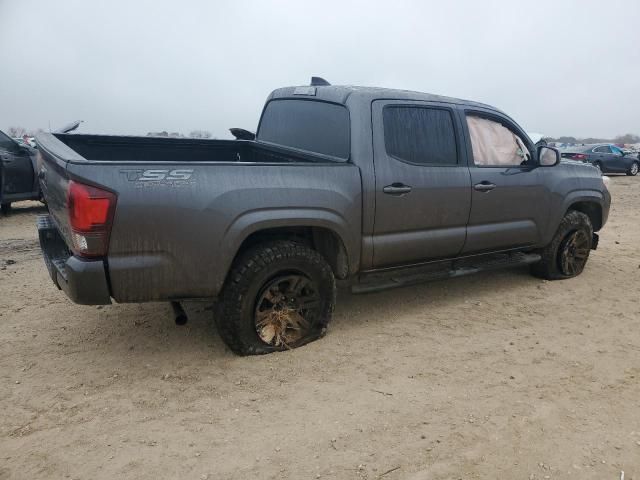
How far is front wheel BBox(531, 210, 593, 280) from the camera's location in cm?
523

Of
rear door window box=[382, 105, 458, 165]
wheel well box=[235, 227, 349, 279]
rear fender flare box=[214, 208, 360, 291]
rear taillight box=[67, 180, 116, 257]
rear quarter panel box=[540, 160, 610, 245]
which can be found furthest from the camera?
rear quarter panel box=[540, 160, 610, 245]

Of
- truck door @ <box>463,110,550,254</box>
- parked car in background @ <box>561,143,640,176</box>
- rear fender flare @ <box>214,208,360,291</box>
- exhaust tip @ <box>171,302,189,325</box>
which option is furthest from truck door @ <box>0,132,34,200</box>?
parked car in background @ <box>561,143,640,176</box>

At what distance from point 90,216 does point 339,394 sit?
67.7 inches

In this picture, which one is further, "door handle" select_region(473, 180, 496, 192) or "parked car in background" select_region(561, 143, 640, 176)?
"parked car in background" select_region(561, 143, 640, 176)

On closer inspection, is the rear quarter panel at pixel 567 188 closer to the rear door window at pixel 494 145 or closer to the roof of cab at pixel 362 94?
the rear door window at pixel 494 145

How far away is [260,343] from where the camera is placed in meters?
3.44

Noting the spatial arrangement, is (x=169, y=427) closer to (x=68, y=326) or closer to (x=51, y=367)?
(x=51, y=367)

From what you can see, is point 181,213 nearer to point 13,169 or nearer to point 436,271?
point 436,271

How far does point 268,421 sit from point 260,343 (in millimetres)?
754

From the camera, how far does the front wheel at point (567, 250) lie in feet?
17.1

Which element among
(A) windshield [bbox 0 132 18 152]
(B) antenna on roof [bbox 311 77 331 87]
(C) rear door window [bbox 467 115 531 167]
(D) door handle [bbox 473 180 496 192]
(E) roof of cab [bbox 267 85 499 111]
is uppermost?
(B) antenna on roof [bbox 311 77 331 87]

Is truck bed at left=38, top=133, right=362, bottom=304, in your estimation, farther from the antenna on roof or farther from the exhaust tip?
the antenna on roof

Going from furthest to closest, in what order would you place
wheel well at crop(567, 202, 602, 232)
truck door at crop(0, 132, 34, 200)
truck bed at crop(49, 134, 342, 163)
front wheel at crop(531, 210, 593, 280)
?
truck door at crop(0, 132, 34, 200) < wheel well at crop(567, 202, 602, 232) < front wheel at crop(531, 210, 593, 280) < truck bed at crop(49, 134, 342, 163)

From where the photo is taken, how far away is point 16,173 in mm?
8719
